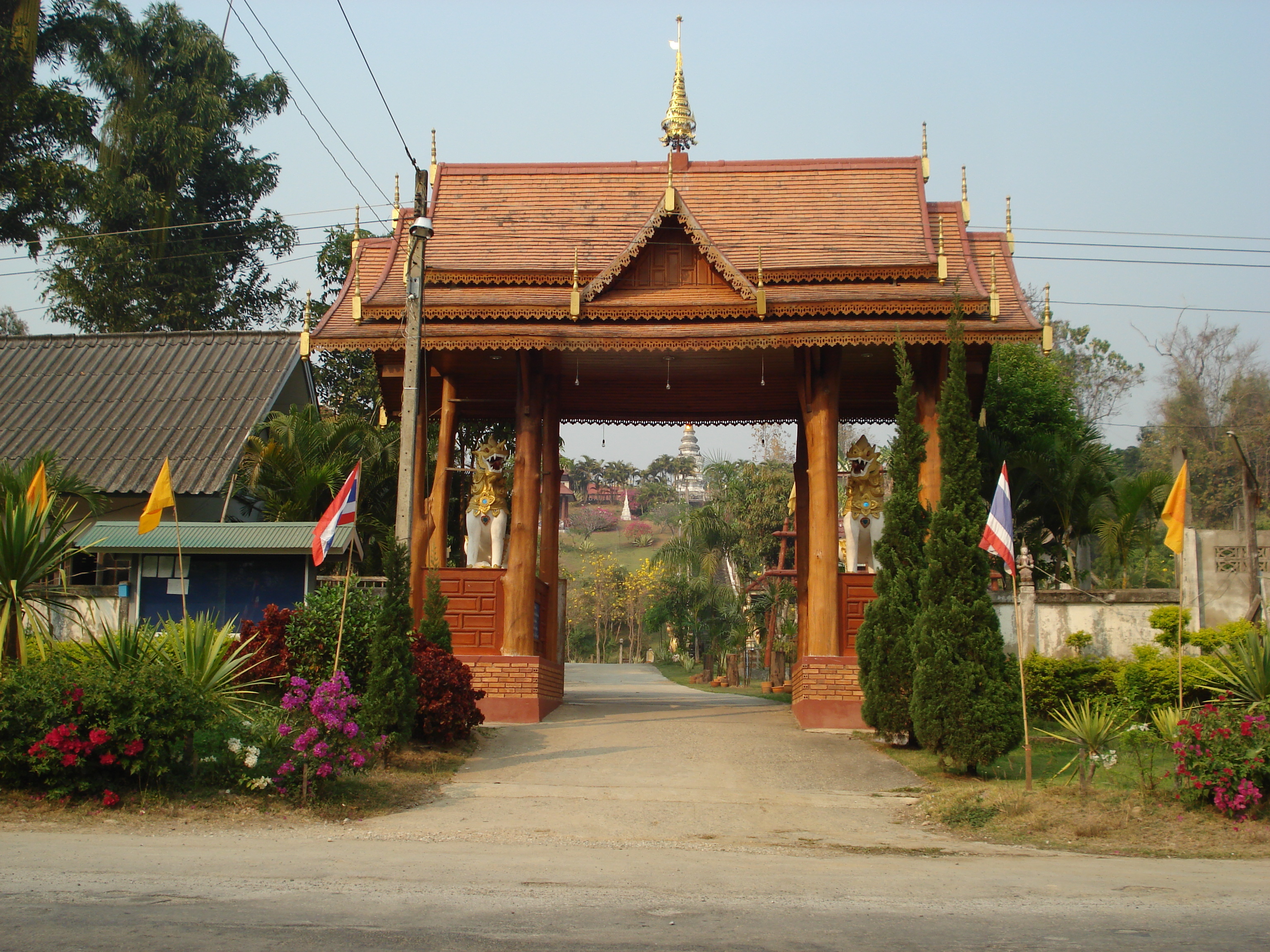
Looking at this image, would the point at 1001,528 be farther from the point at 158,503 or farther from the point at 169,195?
the point at 169,195

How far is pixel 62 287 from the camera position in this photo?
3288 centimetres

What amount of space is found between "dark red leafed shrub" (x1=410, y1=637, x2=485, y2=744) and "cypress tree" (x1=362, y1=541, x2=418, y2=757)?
1.68 ft

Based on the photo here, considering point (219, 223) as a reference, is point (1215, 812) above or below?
below

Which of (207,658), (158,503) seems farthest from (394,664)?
(158,503)

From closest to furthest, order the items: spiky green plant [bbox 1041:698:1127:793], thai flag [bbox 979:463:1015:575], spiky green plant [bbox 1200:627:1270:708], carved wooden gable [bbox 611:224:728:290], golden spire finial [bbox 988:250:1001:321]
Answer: spiky green plant [bbox 1041:698:1127:793]
spiky green plant [bbox 1200:627:1270:708]
thai flag [bbox 979:463:1015:575]
golden spire finial [bbox 988:250:1001:321]
carved wooden gable [bbox 611:224:728:290]

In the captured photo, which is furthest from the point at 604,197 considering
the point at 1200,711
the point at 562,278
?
the point at 1200,711

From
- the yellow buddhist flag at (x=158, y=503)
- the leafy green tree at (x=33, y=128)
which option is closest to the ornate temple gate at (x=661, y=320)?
the yellow buddhist flag at (x=158, y=503)

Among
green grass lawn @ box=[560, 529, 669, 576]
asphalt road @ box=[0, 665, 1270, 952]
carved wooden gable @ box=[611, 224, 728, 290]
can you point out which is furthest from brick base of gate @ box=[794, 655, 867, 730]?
green grass lawn @ box=[560, 529, 669, 576]

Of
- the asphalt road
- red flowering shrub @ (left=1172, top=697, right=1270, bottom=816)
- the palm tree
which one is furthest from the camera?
the palm tree

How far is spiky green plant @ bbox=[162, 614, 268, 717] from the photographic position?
10766mm

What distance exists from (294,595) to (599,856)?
35.9 feet

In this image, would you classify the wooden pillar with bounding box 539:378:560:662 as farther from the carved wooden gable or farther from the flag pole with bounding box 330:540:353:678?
the flag pole with bounding box 330:540:353:678

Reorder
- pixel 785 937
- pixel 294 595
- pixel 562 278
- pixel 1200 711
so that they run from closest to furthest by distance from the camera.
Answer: pixel 785 937 < pixel 1200 711 < pixel 562 278 < pixel 294 595

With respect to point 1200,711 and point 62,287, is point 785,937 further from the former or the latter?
point 62,287
